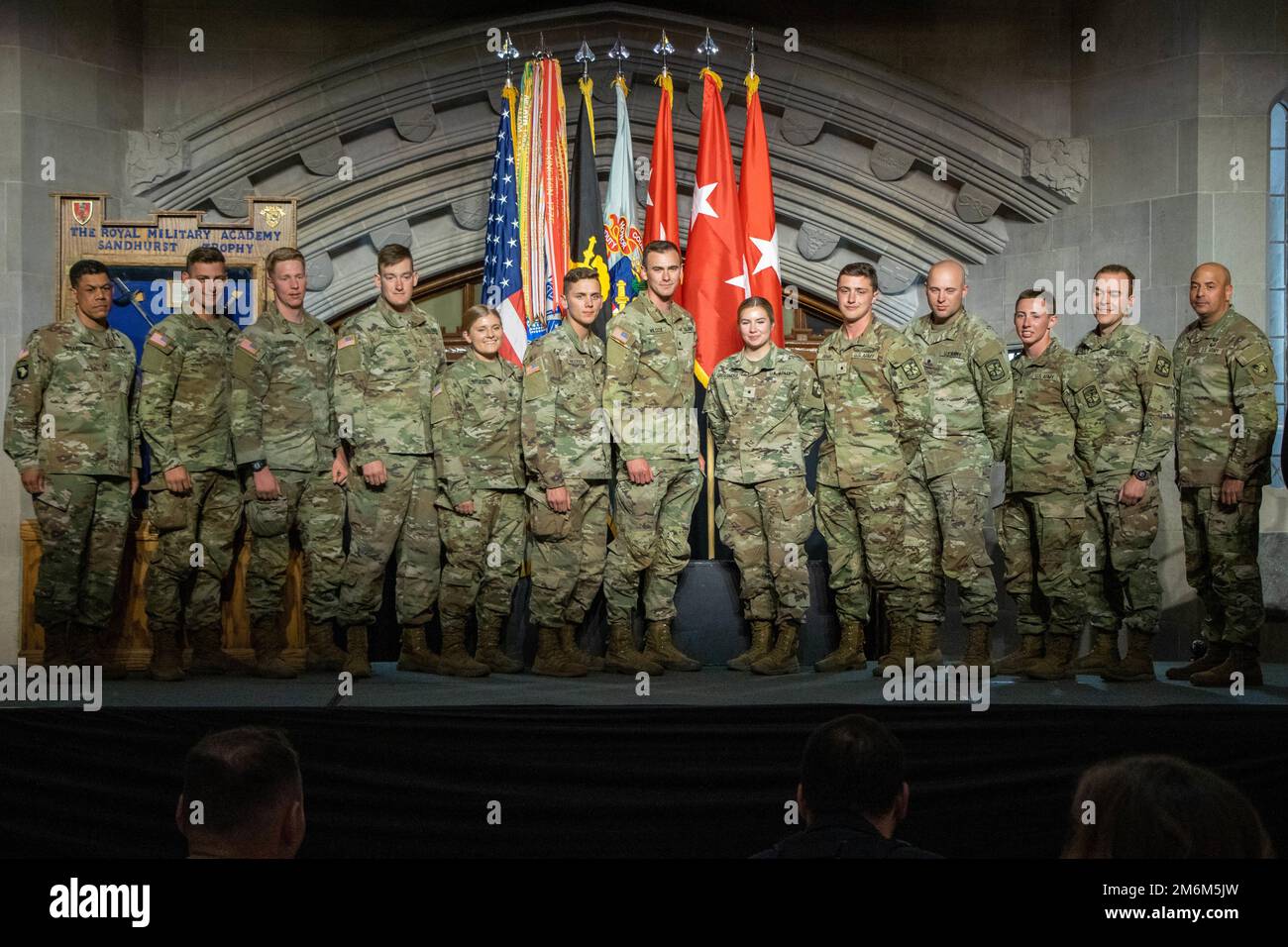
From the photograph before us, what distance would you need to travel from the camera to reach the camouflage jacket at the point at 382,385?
568 cm

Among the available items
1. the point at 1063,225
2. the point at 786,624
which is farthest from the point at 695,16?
the point at 786,624

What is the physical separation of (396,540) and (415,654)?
474mm

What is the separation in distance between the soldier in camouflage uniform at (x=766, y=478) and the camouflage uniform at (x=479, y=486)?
88 cm

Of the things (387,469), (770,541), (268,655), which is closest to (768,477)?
(770,541)

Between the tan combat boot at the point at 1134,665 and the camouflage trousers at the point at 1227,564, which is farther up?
the camouflage trousers at the point at 1227,564

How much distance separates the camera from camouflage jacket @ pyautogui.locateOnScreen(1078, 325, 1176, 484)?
5.55 metres

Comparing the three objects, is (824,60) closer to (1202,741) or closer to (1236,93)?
(1236,93)

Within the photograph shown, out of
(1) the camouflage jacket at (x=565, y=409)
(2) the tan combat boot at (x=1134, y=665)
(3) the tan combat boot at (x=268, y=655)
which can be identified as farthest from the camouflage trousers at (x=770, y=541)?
(3) the tan combat boot at (x=268, y=655)

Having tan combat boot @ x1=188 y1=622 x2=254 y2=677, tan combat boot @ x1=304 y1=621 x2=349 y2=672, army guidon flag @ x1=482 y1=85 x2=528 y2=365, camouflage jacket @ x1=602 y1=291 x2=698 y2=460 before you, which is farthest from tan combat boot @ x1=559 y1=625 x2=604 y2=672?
army guidon flag @ x1=482 y1=85 x2=528 y2=365

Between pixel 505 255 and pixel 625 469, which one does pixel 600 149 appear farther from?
pixel 625 469

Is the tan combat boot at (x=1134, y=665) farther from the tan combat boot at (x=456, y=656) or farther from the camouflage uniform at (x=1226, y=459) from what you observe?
the tan combat boot at (x=456, y=656)

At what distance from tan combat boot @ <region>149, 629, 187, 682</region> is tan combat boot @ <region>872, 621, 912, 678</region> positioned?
2.77m

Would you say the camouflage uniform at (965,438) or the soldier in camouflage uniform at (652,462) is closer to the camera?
the camouflage uniform at (965,438)
